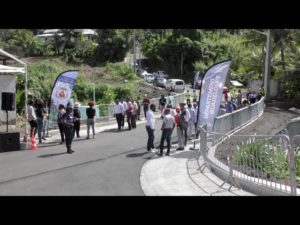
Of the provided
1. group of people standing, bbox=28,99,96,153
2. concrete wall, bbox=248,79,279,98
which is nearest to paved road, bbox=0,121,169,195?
group of people standing, bbox=28,99,96,153

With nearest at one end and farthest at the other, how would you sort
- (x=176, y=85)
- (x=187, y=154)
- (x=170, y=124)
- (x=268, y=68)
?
(x=170, y=124)
(x=187, y=154)
(x=268, y=68)
(x=176, y=85)

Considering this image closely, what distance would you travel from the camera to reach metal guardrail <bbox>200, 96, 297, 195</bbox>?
10625mm

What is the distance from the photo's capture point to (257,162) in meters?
11.5

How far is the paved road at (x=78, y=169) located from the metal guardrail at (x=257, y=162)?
218 centimetres

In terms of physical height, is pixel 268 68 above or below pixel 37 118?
above

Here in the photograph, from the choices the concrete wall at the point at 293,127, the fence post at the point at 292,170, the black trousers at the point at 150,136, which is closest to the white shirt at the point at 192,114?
the black trousers at the point at 150,136

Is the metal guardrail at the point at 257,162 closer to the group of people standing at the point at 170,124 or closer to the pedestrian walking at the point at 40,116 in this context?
the group of people standing at the point at 170,124

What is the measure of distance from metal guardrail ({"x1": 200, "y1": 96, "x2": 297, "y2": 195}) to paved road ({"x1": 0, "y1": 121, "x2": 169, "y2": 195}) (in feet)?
7.14

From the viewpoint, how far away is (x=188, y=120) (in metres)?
19.6

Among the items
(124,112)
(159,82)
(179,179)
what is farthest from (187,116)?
(159,82)

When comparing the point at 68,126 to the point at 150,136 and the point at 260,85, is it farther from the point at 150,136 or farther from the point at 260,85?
the point at 260,85

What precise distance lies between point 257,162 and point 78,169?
5387 millimetres
